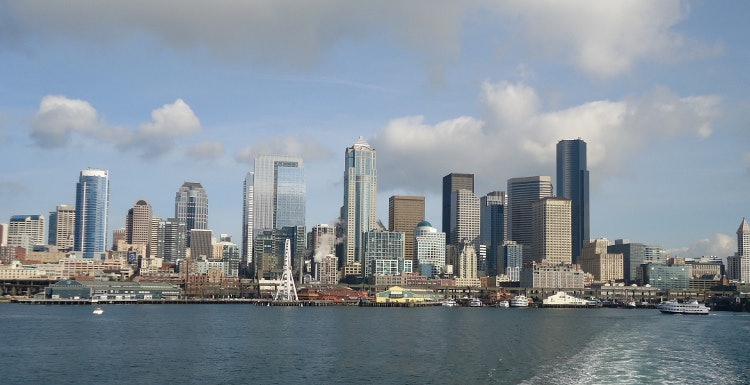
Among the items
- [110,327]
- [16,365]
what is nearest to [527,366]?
[16,365]

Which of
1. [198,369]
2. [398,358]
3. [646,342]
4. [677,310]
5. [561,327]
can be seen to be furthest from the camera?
[677,310]

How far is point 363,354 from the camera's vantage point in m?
79.2

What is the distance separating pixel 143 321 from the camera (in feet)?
421

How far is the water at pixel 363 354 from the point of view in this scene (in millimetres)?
63000

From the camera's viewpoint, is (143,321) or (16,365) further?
(143,321)

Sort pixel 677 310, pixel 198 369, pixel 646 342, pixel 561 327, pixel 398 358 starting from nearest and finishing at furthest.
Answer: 1. pixel 198 369
2. pixel 398 358
3. pixel 646 342
4. pixel 561 327
5. pixel 677 310

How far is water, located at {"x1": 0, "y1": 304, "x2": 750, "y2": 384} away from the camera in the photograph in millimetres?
63000

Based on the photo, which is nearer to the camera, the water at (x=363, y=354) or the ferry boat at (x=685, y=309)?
the water at (x=363, y=354)

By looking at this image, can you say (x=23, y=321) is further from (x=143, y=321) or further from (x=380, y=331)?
(x=380, y=331)

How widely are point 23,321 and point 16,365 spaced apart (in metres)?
61.4

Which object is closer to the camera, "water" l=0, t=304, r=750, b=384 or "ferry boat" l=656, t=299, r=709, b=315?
"water" l=0, t=304, r=750, b=384

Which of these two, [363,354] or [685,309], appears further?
[685,309]

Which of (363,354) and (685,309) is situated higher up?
(685,309)

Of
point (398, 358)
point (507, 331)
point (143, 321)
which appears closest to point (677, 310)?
point (507, 331)
